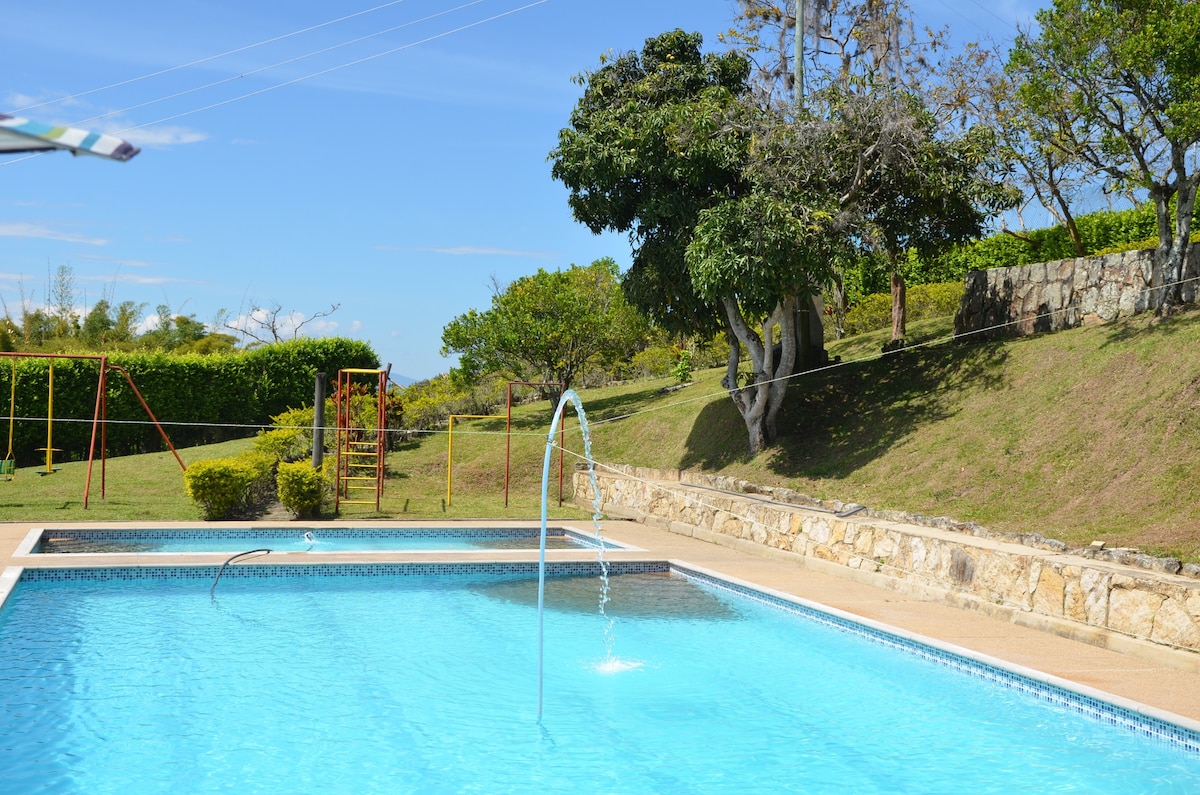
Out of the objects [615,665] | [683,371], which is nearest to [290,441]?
[683,371]

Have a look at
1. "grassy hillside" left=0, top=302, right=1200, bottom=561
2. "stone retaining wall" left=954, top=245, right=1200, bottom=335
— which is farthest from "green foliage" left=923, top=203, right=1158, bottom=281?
"grassy hillside" left=0, top=302, right=1200, bottom=561

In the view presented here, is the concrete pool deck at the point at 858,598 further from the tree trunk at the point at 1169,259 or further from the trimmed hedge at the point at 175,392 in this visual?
the trimmed hedge at the point at 175,392

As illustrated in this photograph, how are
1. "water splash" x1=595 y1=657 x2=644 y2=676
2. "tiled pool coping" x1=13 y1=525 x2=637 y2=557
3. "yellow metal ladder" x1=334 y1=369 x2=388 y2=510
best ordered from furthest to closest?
"yellow metal ladder" x1=334 y1=369 x2=388 y2=510, "tiled pool coping" x1=13 y1=525 x2=637 y2=557, "water splash" x1=595 y1=657 x2=644 y2=676

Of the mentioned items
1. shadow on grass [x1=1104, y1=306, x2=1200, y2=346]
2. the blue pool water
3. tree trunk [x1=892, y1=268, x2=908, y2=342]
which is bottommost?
the blue pool water

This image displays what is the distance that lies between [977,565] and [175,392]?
824 inches

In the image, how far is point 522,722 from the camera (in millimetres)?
7012

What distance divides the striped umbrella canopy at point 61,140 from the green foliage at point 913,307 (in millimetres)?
20214

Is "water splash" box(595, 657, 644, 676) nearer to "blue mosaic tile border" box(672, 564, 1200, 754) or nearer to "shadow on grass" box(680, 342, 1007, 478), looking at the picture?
"blue mosaic tile border" box(672, 564, 1200, 754)

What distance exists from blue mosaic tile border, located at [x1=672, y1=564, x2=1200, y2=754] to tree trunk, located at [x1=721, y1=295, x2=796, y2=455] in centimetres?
641

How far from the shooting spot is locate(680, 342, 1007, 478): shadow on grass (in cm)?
1450

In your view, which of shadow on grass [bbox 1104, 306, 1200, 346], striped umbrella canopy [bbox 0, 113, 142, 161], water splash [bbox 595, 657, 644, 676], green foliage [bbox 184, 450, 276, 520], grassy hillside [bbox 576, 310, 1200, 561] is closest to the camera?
striped umbrella canopy [bbox 0, 113, 142, 161]

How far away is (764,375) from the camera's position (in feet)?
54.3

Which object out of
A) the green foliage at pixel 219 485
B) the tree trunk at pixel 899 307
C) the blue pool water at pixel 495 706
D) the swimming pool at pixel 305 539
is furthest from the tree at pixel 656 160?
the blue pool water at pixel 495 706

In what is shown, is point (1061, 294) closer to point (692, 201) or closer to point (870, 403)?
point (870, 403)
